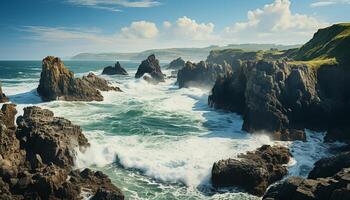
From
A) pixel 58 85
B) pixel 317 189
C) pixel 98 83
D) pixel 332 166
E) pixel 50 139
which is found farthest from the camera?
pixel 98 83

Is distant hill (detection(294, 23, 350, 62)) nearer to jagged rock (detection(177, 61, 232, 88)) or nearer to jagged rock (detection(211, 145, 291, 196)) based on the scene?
jagged rock (detection(177, 61, 232, 88))

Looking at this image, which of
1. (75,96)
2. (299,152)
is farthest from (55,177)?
(75,96)

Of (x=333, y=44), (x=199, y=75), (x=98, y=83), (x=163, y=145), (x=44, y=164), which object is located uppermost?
(x=333, y=44)

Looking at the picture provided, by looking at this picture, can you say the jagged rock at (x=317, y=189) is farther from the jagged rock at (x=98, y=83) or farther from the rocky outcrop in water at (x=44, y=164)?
the jagged rock at (x=98, y=83)

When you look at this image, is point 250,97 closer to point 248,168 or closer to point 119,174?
point 248,168

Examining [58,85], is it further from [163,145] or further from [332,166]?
[332,166]

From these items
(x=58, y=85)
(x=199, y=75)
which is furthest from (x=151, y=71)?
(x=58, y=85)
